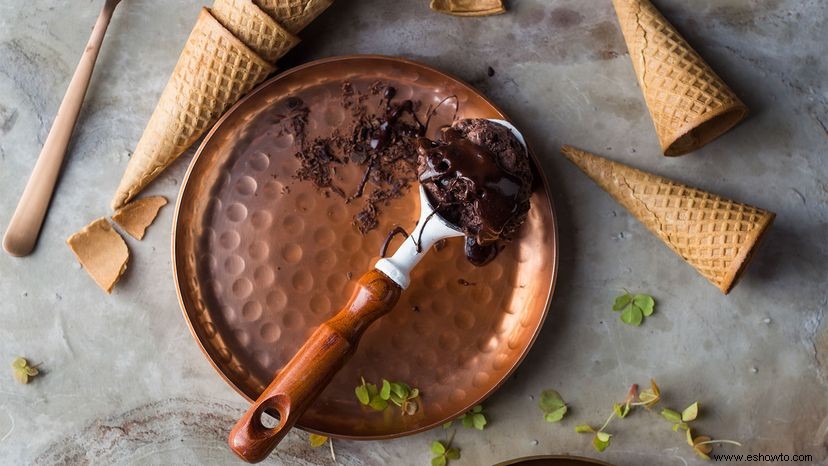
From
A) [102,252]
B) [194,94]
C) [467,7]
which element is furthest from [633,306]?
[102,252]

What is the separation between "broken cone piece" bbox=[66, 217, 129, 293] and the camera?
231 centimetres

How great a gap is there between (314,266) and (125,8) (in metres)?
1.16

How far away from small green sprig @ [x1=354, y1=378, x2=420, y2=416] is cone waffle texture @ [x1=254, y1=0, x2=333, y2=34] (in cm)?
121

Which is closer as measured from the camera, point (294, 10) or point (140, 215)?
point (294, 10)

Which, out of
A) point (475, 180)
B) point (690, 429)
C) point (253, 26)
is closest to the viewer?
point (475, 180)

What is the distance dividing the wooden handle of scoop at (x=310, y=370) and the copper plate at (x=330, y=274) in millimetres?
255

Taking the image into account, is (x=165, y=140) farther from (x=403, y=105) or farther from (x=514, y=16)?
(x=514, y=16)

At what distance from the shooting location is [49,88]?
2.35m

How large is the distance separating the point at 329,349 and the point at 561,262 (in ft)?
2.97

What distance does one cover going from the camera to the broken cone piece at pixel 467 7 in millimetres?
2287

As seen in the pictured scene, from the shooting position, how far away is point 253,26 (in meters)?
2.09

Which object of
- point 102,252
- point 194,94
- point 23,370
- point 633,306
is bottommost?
point 633,306

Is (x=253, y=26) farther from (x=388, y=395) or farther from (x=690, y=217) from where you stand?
(x=690, y=217)

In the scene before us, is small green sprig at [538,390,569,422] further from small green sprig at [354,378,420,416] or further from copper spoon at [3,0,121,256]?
copper spoon at [3,0,121,256]
